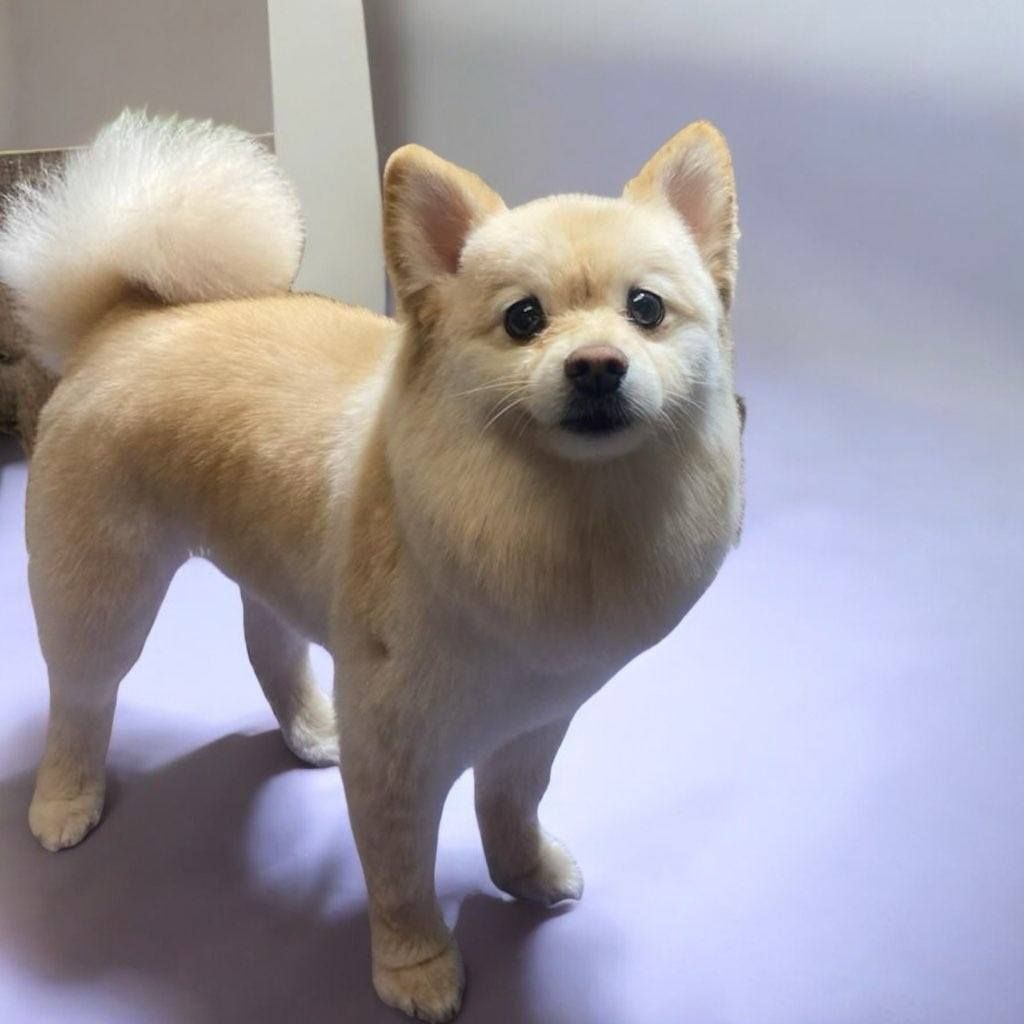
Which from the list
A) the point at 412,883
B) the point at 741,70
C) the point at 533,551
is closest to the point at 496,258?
the point at 533,551

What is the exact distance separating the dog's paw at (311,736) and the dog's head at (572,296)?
57cm

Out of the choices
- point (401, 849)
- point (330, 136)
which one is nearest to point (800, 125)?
point (330, 136)

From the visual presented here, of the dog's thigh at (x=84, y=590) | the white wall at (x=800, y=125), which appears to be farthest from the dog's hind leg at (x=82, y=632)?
the white wall at (x=800, y=125)

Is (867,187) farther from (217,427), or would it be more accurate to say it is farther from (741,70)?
(217,427)

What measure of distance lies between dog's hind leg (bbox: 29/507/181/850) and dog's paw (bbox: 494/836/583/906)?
1.28ft

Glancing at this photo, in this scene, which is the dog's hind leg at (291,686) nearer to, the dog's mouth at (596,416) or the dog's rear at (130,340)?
the dog's rear at (130,340)

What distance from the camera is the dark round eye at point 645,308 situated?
736 mm

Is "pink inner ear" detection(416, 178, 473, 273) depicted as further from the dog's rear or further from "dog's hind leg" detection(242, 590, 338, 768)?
"dog's hind leg" detection(242, 590, 338, 768)

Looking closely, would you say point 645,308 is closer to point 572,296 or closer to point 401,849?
point 572,296

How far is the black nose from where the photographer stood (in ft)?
2.24

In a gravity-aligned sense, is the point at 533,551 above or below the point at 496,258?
below

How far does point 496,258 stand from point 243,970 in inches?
25.6

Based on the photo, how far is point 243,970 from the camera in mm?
1039

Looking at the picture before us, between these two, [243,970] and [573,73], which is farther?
[573,73]
